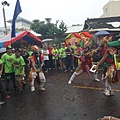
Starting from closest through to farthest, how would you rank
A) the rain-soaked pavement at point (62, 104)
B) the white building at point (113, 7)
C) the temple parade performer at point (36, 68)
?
the rain-soaked pavement at point (62, 104)
the temple parade performer at point (36, 68)
the white building at point (113, 7)

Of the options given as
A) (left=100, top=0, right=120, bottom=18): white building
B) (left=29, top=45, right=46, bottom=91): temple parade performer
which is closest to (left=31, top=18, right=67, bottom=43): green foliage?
(left=29, top=45, right=46, bottom=91): temple parade performer

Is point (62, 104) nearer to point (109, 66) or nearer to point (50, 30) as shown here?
point (109, 66)

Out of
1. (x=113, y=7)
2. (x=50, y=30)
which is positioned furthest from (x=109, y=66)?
(x=113, y=7)

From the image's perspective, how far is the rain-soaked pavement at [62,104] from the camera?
15.2 ft

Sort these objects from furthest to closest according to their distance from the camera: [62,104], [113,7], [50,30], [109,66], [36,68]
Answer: [113,7]
[50,30]
[36,68]
[109,66]
[62,104]

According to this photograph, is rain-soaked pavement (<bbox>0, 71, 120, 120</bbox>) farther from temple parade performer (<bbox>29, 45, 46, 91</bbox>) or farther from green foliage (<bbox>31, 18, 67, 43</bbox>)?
green foliage (<bbox>31, 18, 67, 43</bbox>)

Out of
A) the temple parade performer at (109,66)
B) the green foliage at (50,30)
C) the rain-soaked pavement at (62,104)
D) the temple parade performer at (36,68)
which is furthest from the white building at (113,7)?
the temple parade performer at (109,66)

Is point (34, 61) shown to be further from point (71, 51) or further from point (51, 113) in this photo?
point (71, 51)

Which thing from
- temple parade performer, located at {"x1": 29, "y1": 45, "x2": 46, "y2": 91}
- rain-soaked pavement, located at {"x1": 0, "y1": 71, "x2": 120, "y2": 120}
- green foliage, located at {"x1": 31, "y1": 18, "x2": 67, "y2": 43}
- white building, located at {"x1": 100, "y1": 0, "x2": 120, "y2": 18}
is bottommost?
rain-soaked pavement, located at {"x1": 0, "y1": 71, "x2": 120, "y2": 120}

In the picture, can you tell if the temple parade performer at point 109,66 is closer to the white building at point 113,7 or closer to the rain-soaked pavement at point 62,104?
the rain-soaked pavement at point 62,104

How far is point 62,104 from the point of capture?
5.37 meters

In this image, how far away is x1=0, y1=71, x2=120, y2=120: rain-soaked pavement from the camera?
4.62 metres

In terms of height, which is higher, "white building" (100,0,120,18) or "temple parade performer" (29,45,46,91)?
"white building" (100,0,120,18)

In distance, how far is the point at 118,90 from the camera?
637 cm
